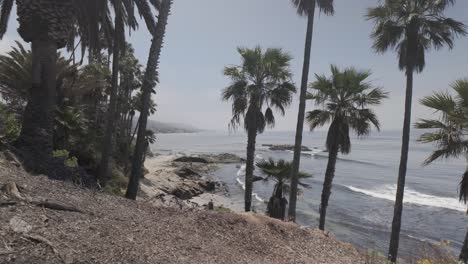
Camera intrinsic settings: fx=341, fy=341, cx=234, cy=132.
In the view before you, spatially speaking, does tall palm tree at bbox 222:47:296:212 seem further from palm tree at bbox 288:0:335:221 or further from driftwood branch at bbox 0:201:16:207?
driftwood branch at bbox 0:201:16:207

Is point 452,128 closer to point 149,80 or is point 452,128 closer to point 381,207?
point 149,80

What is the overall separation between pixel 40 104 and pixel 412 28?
11.9m

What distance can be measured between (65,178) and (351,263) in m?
6.38

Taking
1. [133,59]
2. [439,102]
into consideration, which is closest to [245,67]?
[439,102]

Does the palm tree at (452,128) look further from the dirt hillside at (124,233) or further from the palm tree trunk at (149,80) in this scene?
the palm tree trunk at (149,80)

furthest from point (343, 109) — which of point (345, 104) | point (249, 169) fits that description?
point (249, 169)

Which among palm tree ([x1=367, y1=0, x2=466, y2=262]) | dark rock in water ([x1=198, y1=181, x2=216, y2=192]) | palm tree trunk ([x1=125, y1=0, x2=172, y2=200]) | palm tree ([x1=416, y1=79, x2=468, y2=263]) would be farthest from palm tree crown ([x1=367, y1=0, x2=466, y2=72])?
dark rock in water ([x1=198, y1=181, x2=216, y2=192])

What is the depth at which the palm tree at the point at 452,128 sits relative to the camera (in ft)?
27.0

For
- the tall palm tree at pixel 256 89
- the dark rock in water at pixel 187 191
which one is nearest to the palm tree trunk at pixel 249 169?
the tall palm tree at pixel 256 89

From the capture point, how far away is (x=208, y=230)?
256 inches

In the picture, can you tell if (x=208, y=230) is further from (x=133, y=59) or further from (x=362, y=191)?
→ (x=362, y=191)

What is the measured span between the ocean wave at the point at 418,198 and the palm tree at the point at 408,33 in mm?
18451

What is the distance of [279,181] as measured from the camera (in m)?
14.9

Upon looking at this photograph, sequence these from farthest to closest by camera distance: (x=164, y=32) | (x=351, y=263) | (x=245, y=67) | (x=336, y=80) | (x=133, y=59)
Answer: (x=133, y=59) < (x=245, y=67) < (x=336, y=80) < (x=164, y=32) < (x=351, y=263)
